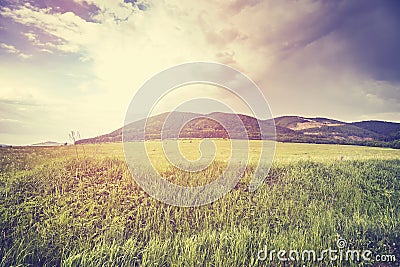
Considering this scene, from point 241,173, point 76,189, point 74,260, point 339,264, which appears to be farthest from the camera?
point 241,173

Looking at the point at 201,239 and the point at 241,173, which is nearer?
the point at 201,239

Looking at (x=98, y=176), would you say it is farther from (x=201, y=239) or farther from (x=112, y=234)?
(x=201, y=239)

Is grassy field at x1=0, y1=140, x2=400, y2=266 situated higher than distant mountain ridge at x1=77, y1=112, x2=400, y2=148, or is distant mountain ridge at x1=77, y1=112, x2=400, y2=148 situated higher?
distant mountain ridge at x1=77, y1=112, x2=400, y2=148

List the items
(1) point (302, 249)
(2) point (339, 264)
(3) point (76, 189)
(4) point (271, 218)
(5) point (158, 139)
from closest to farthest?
(2) point (339, 264), (1) point (302, 249), (3) point (76, 189), (4) point (271, 218), (5) point (158, 139)

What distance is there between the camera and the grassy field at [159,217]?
14.8 feet

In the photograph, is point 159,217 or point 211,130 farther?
point 211,130

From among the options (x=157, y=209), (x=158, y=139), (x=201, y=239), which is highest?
(x=158, y=139)

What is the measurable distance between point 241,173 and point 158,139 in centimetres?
297

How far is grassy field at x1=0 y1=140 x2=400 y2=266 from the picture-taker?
4516 mm

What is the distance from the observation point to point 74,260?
13.8ft

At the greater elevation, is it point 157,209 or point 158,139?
point 158,139

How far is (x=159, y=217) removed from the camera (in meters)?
5.63

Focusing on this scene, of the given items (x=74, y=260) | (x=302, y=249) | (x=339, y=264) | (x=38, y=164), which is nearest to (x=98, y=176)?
(x=38, y=164)

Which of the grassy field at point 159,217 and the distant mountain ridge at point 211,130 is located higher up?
the distant mountain ridge at point 211,130
